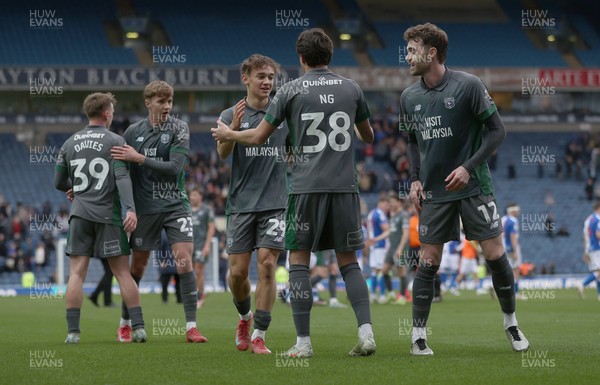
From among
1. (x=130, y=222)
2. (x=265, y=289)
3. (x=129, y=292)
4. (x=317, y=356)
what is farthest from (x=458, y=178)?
(x=129, y=292)

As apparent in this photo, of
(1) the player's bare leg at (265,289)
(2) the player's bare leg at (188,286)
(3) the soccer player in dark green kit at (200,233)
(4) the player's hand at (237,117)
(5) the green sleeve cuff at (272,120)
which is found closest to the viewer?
(5) the green sleeve cuff at (272,120)

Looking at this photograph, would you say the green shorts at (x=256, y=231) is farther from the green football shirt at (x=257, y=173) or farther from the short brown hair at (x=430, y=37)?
the short brown hair at (x=430, y=37)

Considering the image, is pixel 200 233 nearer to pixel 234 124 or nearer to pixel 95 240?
pixel 95 240

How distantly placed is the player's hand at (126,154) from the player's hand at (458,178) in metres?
3.35

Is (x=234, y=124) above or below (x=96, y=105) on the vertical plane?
below

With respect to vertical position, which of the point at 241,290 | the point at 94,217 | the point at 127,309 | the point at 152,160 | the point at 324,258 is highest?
the point at 152,160

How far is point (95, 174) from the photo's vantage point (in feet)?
32.7

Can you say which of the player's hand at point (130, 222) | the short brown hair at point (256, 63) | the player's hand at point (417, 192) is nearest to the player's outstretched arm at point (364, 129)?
the player's hand at point (417, 192)

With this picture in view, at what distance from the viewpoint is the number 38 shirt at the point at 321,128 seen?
770 centimetres

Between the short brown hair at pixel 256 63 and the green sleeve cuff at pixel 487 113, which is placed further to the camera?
the short brown hair at pixel 256 63

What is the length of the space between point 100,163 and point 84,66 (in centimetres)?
2726

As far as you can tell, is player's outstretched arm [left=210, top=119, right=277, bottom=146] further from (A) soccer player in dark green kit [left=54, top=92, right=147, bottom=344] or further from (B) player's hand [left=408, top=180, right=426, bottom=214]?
(A) soccer player in dark green kit [left=54, top=92, right=147, bottom=344]

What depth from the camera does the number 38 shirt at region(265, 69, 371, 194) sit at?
770 centimetres

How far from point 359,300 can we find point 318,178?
0.97 m
